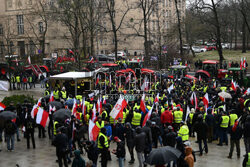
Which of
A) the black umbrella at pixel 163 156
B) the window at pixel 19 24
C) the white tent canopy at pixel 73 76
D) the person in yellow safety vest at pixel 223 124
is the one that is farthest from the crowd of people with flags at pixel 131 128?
the window at pixel 19 24

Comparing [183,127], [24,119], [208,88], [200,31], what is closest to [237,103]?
[208,88]

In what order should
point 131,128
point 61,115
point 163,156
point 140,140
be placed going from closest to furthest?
point 163,156, point 140,140, point 131,128, point 61,115

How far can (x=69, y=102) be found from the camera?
18266mm

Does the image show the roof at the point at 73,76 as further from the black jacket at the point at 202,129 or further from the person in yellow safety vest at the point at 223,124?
the black jacket at the point at 202,129

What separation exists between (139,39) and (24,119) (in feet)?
181

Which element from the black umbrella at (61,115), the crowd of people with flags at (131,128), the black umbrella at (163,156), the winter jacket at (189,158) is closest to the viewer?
the black umbrella at (163,156)

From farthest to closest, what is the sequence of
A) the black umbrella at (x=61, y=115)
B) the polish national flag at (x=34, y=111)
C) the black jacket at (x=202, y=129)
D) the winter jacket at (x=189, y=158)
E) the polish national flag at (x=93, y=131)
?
the polish national flag at (x=34, y=111), the black umbrella at (x=61, y=115), the black jacket at (x=202, y=129), the polish national flag at (x=93, y=131), the winter jacket at (x=189, y=158)

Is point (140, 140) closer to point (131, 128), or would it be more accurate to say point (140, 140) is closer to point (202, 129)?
point (131, 128)

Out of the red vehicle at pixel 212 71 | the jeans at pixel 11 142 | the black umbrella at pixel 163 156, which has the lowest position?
the jeans at pixel 11 142

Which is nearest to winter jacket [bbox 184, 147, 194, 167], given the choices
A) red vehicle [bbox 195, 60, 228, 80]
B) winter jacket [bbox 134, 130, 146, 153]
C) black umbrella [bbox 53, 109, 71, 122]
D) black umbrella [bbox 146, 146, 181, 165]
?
black umbrella [bbox 146, 146, 181, 165]

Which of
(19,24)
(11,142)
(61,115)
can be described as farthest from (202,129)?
(19,24)

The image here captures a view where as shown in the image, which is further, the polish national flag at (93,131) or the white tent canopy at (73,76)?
the white tent canopy at (73,76)

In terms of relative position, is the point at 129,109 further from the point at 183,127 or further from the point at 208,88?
the point at 208,88

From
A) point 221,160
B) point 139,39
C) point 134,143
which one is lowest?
point 221,160
